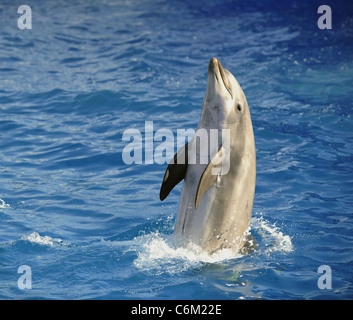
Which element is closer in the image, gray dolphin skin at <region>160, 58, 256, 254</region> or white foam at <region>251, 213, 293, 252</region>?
gray dolphin skin at <region>160, 58, 256, 254</region>

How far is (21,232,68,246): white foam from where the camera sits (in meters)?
6.80

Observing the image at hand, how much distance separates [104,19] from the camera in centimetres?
1803

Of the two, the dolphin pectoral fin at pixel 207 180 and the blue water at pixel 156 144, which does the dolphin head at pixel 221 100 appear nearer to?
the dolphin pectoral fin at pixel 207 180

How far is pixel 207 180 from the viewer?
5.86m

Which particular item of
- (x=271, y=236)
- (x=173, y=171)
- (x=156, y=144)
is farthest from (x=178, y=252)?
(x=156, y=144)

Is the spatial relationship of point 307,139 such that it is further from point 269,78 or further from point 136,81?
point 136,81

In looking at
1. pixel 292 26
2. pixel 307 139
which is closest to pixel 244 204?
pixel 307 139

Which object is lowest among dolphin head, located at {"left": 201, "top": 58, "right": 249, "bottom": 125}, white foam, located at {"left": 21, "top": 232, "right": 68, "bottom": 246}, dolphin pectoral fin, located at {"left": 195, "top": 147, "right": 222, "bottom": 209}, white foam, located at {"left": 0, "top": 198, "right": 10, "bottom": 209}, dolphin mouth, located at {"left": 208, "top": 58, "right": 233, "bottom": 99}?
white foam, located at {"left": 21, "top": 232, "right": 68, "bottom": 246}

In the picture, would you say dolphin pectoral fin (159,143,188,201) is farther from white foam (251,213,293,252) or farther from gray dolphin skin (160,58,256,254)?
white foam (251,213,293,252)

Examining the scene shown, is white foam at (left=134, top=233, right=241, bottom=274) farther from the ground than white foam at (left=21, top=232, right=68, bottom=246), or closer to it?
closer to it

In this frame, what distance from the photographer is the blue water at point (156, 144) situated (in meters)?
6.14

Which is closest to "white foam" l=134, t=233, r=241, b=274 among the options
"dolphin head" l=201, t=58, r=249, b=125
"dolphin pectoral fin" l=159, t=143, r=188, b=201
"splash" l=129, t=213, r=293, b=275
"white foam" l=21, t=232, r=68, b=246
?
"splash" l=129, t=213, r=293, b=275

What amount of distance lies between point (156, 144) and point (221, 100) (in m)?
4.16

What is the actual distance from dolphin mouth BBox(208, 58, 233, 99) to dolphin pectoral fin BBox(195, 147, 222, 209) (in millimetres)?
682
